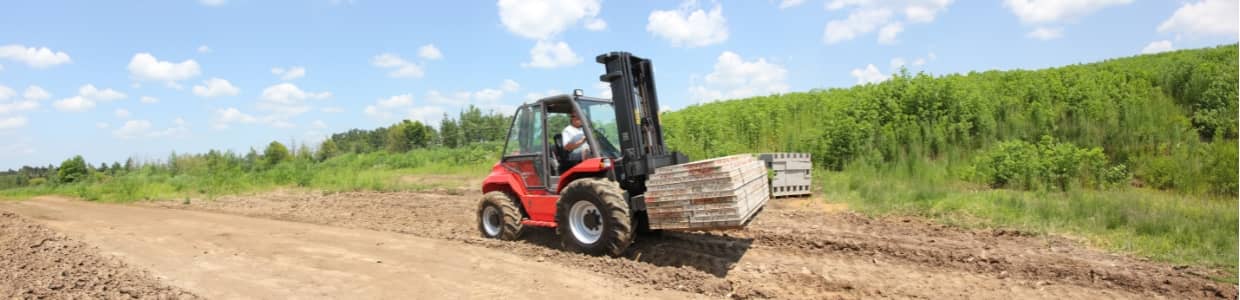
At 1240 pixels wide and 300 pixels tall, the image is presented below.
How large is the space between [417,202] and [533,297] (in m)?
9.93

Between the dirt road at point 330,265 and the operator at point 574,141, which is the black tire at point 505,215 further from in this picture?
the operator at point 574,141

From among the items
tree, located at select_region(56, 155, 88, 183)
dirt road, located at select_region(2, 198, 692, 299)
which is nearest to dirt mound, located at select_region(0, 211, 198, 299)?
dirt road, located at select_region(2, 198, 692, 299)

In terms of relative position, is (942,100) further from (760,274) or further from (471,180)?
(471,180)

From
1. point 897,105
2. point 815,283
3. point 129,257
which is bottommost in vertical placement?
point 815,283

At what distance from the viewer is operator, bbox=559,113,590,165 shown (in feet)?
24.6

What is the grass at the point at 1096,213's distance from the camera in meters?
6.78

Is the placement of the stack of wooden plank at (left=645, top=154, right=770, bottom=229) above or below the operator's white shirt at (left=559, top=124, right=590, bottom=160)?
below

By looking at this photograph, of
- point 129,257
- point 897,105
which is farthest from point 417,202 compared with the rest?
point 897,105

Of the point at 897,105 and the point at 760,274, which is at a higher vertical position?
the point at 897,105

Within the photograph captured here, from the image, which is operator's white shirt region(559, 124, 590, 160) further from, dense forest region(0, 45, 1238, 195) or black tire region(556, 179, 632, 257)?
dense forest region(0, 45, 1238, 195)

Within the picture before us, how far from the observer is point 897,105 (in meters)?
16.2

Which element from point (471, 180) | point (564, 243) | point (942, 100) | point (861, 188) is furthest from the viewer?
point (471, 180)

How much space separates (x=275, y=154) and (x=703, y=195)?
3560 centimetres

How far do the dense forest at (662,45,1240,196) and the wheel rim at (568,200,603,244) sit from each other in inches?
328
